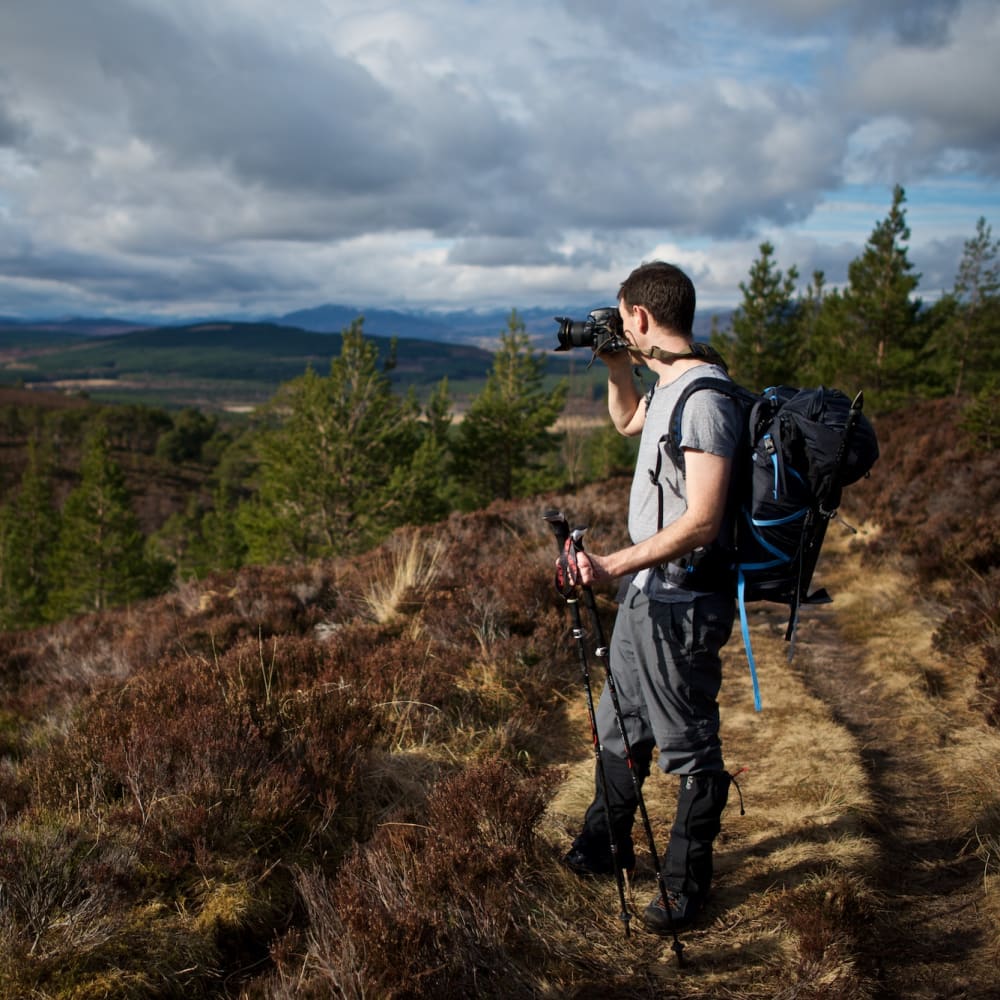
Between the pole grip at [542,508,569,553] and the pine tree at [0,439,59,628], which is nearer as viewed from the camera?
the pole grip at [542,508,569,553]

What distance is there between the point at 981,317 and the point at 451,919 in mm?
38785

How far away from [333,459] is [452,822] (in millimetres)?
29201

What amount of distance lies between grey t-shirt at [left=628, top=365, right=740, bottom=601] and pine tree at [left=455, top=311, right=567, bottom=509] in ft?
98.4

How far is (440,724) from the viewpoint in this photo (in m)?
4.25

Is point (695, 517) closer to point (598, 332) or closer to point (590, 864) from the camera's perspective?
point (598, 332)

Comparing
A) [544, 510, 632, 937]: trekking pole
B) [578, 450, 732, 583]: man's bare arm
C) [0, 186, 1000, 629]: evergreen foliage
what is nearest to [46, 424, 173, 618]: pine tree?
[0, 186, 1000, 629]: evergreen foliage

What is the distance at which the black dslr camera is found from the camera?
293 centimetres

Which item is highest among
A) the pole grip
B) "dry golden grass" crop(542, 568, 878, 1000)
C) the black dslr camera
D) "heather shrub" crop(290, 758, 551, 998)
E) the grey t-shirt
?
the black dslr camera

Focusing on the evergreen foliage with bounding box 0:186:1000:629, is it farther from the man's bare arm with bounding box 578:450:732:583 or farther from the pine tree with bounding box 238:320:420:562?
the man's bare arm with bounding box 578:450:732:583

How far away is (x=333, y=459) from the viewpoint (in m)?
31.3

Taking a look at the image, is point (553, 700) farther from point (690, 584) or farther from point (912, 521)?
point (912, 521)

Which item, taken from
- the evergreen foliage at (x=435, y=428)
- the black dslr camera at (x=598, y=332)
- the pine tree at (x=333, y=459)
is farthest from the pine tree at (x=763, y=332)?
the black dslr camera at (x=598, y=332)

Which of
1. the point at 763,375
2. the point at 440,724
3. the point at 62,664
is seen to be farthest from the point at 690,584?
the point at 763,375

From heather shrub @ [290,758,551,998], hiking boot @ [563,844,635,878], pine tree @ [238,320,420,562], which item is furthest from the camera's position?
pine tree @ [238,320,420,562]
